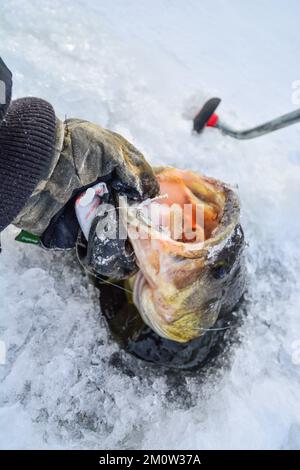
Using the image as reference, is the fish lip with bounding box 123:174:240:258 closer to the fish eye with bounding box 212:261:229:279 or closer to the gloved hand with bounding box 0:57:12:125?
the fish eye with bounding box 212:261:229:279

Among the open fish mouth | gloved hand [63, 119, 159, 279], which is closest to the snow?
the open fish mouth

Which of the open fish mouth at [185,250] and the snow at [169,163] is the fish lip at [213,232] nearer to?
the open fish mouth at [185,250]

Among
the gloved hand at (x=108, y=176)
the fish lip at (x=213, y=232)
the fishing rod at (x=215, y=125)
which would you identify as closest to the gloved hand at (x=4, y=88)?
the gloved hand at (x=108, y=176)

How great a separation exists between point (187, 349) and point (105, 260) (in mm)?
995

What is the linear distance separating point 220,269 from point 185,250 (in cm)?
24

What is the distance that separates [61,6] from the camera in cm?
371

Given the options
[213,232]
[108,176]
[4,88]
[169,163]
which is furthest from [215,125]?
[4,88]

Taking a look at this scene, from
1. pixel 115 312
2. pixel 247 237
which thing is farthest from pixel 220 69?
pixel 115 312

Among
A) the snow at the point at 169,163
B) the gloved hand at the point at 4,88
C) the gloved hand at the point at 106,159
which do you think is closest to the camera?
the gloved hand at the point at 4,88

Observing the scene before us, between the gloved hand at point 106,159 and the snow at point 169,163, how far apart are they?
766 millimetres

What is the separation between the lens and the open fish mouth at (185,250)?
2025 millimetres

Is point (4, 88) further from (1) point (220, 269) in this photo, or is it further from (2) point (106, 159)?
(1) point (220, 269)
